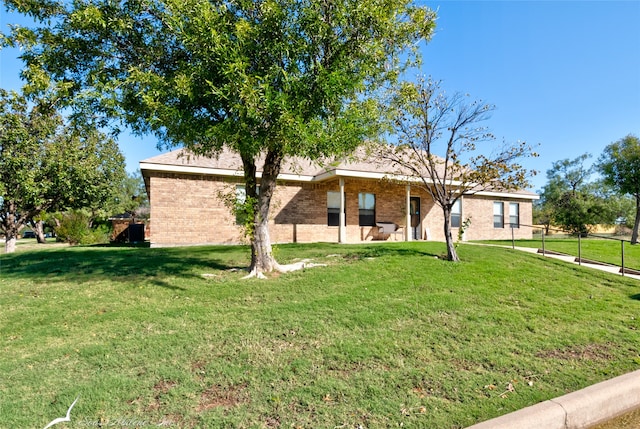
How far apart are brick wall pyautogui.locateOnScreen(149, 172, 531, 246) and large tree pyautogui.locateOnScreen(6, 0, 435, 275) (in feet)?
18.4

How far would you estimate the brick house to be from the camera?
45.8 ft

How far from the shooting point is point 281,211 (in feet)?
51.0

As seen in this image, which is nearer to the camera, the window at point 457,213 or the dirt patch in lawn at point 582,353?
the dirt patch in lawn at point 582,353

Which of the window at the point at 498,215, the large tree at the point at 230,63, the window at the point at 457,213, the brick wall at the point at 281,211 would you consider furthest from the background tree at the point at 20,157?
the window at the point at 498,215

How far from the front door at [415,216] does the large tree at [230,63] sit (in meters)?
12.0

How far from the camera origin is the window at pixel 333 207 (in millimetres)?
16438

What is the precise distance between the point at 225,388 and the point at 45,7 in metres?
7.37

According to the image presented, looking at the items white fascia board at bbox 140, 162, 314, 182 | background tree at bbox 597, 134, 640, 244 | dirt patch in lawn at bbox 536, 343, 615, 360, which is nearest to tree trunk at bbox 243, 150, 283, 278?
dirt patch in lawn at bbox 536, 343, 615, 360

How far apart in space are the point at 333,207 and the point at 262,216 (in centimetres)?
909

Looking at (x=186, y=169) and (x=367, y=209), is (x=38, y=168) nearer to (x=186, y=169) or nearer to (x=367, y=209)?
(x=186, y=169)

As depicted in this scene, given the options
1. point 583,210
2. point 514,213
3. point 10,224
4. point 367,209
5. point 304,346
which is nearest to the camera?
point 304,346

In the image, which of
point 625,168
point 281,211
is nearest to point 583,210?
point 625,168

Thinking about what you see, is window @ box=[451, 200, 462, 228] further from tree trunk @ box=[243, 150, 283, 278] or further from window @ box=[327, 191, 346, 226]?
tree trunk @ box=[243, 150, 283, 278]

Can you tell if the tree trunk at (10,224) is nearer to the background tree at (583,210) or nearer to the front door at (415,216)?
the front door at (415,216)
